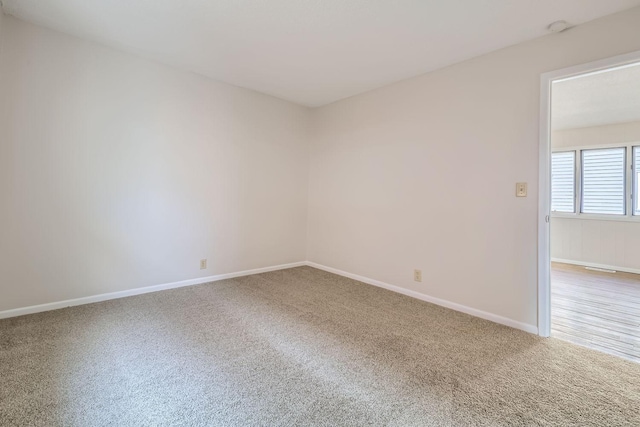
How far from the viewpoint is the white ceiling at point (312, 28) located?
2043mm

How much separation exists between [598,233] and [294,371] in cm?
579

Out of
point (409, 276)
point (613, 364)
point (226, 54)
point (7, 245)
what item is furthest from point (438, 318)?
point (7, 245)

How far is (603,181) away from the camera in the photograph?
190 inches

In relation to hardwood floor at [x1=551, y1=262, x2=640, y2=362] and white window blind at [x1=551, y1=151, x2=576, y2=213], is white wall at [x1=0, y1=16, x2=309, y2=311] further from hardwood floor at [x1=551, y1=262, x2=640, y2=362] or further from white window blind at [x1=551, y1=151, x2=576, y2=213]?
white window blind at [x1=551, y1=151, x2=576, y2=213]

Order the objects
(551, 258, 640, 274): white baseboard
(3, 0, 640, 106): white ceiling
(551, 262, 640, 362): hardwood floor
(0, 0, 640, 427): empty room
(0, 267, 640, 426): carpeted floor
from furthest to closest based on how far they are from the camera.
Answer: (551, 258, 640, 274): white baseboard → (551, 262, 640, 362): hardwood floor → (3, 0, 640, 106): white ceiling → (0, 0, 640, 427): empty room → (0, 267, 640, 426): carpeted floor

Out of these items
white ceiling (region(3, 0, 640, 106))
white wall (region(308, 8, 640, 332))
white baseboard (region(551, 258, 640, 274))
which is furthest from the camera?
white baseboard (region(551, 258, 640, 274))

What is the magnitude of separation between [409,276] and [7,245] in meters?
3.70

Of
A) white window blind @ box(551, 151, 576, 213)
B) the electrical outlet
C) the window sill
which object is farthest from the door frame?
the window sill

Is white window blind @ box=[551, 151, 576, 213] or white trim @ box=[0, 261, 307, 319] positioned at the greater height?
white window blind @ box=[551, 151, 576, 213]

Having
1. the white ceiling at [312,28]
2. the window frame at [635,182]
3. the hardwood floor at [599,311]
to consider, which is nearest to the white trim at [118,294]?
the white ceiling at [312,28]

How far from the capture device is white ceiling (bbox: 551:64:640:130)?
9.87 ft

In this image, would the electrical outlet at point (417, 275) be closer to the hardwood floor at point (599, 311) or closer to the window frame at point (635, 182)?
the hardwood floor at point (599, 311)

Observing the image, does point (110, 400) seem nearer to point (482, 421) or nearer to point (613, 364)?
point (482, 421)

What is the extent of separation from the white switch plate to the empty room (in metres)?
0.01
